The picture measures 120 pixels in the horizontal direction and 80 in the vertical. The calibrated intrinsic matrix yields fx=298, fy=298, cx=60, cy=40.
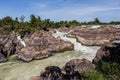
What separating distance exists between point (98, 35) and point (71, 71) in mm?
17120

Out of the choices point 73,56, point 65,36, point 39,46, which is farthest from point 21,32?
point 73,56

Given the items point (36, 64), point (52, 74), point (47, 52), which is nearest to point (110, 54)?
point (52, 74)

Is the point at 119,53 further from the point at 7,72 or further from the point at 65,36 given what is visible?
the point at 65,36

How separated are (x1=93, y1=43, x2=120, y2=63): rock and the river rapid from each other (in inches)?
217

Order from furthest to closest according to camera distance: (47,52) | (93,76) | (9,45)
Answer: (9,45)
(47,52)
(93,76)

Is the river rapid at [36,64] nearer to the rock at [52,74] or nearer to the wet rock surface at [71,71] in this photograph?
the rock at [52,74]

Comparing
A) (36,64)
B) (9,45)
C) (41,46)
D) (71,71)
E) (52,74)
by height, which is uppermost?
(41,46)

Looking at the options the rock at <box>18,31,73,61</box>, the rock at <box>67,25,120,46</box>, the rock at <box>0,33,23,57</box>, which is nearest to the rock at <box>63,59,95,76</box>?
the rock at <box>18,31,73,61</box>

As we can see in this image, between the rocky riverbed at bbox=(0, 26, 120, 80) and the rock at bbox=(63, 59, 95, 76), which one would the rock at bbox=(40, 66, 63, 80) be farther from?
the rock at bbox=(63, 59, 95, 76)

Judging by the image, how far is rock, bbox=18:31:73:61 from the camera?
48.8 metres

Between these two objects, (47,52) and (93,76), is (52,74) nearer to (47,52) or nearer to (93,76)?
(93,76)

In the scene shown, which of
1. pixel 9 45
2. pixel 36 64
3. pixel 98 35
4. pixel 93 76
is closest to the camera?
pixel 93 76

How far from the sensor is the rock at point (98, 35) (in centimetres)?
5086

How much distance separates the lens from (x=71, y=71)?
118 feet
